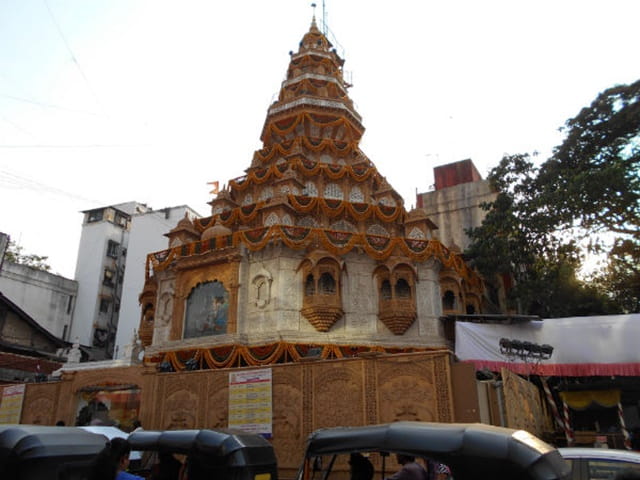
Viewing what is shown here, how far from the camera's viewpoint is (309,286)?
23.9 meters

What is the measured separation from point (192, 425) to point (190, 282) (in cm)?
1047

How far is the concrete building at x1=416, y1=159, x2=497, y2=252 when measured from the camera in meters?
37.1

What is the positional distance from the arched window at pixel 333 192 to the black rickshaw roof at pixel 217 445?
71.9ft

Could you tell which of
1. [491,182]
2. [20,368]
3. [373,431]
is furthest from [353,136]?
[373,431]

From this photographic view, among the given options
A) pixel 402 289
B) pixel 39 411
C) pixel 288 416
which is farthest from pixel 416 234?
pixel 39 411

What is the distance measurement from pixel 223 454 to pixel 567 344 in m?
16.3

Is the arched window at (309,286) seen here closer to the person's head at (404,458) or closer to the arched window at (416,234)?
the arched window at (416,234)

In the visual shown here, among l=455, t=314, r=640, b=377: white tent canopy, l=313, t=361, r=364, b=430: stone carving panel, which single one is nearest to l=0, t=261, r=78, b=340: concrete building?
l=313, t=361, r=364, b=430: stone carving panel

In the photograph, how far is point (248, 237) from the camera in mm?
24891

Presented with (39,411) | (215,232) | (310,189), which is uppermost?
(310,189)

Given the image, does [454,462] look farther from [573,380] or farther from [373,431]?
[573,380]

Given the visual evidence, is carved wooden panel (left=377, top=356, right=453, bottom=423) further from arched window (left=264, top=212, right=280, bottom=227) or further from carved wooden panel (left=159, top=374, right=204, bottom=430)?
arched window (left=264, top=212, right=280, bottom=227)

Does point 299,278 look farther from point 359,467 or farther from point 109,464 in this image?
point 109,464

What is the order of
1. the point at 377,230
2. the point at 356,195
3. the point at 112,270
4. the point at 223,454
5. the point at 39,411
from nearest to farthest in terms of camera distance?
the point at 223,454 → the point at 39,411 → the point at 377,230 → the point at 356,195 → the point at 112,270
